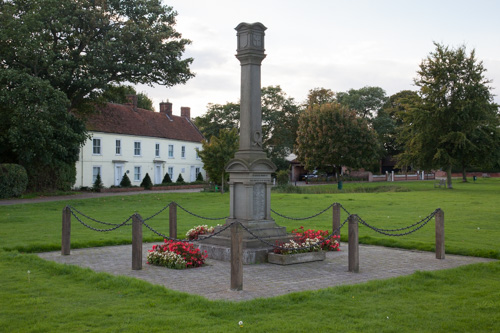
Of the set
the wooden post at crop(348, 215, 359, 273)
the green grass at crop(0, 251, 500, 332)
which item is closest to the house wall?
the wooden post at crop(348, 215, 359, 273)

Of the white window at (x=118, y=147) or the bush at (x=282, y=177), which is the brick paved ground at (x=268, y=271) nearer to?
the bush at (x=282, y=177)

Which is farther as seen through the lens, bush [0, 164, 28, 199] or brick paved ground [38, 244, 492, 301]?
bush [0, 164, 28, 199]

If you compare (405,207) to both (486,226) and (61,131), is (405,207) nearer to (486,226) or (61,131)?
(486,226)

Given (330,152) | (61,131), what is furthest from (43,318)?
(330,152)

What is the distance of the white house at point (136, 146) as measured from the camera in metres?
44.9

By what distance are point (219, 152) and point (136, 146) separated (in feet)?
45.1

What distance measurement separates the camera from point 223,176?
4088 cm

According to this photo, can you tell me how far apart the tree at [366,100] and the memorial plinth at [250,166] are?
2450 inches

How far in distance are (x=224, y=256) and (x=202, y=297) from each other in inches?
151

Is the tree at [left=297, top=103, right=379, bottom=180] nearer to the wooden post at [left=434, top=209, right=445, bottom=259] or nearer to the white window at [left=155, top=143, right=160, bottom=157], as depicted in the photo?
the white window at [left=155, top=143, right=160, bottom=157]

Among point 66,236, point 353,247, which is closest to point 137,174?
point 66,236

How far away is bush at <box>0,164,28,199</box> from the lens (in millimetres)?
31078

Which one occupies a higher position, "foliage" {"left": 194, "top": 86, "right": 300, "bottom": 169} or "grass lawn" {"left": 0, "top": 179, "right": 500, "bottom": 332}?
"foliage" {"left": 194, "top": 86, "right": 300, "bottom": 169}

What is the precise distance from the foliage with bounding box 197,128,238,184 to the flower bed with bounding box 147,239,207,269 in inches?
1121
